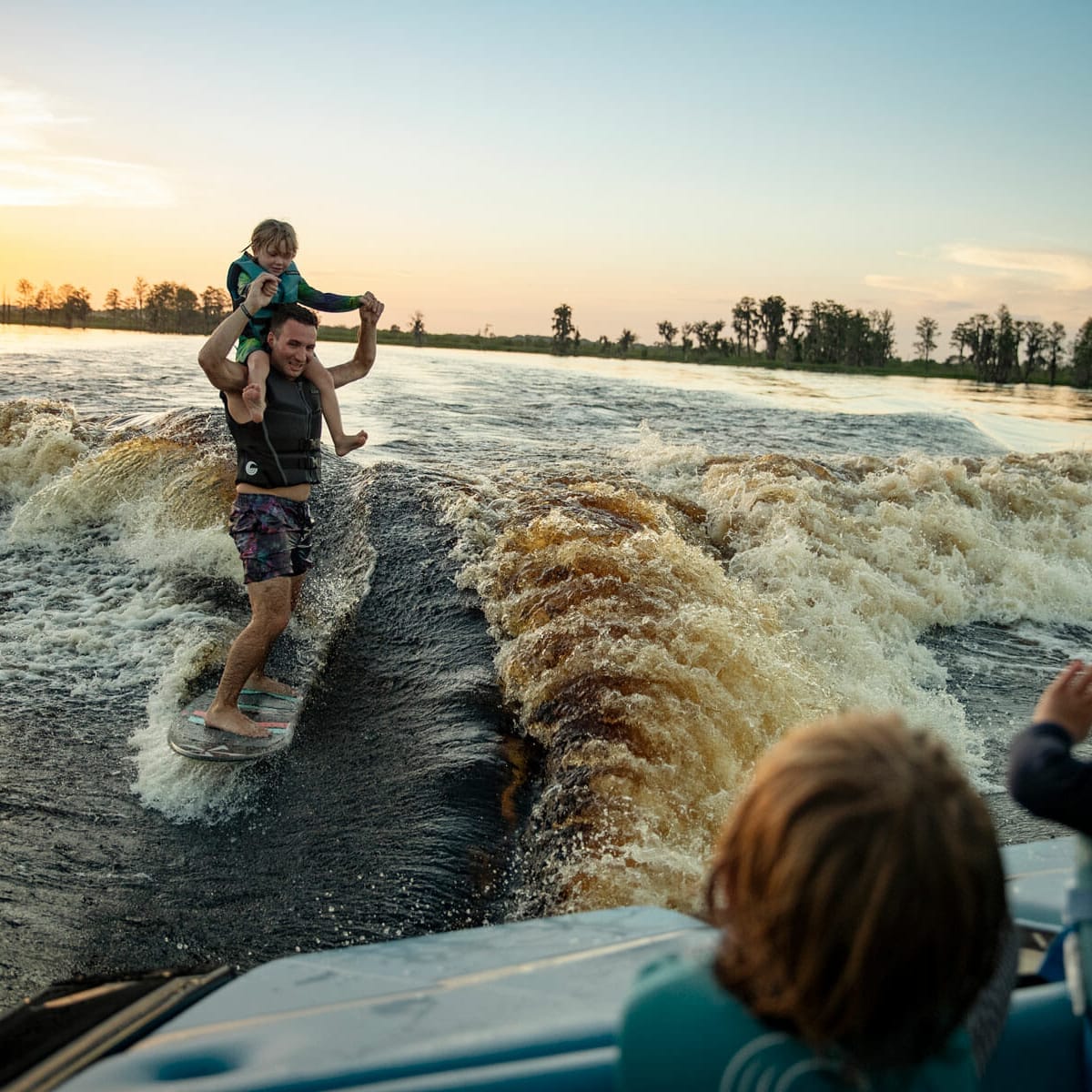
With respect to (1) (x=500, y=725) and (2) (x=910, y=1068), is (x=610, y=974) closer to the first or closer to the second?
(2) (x=910, y=1068)

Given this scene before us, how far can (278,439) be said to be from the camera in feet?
14.8

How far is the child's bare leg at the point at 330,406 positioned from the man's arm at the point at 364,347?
0.07 m

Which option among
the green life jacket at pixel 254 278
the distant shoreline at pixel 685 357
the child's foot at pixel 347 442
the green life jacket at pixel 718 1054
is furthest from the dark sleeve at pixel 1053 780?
the distant shoreline at pixel 685 357

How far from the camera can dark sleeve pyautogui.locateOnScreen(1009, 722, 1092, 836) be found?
1567 millimetres

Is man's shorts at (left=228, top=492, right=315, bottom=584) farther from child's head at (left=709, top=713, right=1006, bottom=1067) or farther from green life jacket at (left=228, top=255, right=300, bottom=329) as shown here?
child's head at (left=709, top=713, right=1006, bottom=1067)

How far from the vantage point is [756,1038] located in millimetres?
1108

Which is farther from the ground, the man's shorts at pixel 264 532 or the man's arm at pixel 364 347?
the man's arm at pixel 364 347

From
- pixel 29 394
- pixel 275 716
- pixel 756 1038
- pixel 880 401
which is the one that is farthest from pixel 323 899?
pixel 880 401

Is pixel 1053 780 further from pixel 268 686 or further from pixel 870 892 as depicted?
pixel 268 686

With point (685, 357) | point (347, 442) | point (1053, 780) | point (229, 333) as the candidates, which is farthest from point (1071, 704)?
point (685, 357)

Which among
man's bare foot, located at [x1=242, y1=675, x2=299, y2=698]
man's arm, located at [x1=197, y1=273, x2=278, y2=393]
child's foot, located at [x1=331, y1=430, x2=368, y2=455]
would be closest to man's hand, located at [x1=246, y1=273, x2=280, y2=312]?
man's arm, located at [x1=197, y1=273, x2=278, y2=393]

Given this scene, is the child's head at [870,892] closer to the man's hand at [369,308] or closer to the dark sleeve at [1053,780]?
the dark sleeve at [1053,780]

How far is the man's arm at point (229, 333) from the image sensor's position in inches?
160

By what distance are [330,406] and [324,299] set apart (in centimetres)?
53
